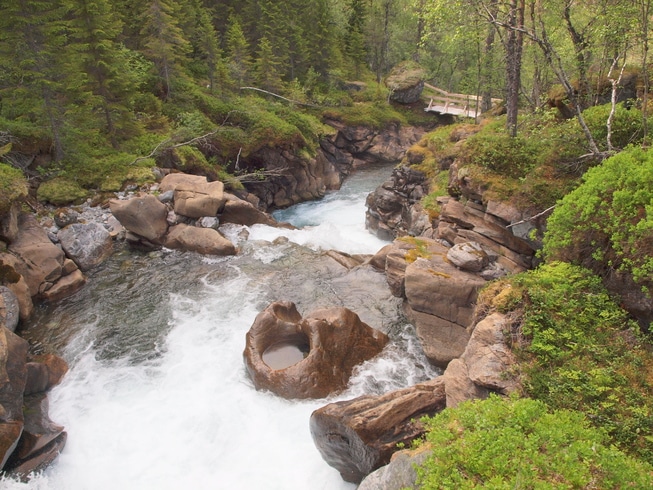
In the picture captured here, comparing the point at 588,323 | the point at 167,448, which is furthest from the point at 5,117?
the point at 588,323

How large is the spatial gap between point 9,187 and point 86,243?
10.5 ft

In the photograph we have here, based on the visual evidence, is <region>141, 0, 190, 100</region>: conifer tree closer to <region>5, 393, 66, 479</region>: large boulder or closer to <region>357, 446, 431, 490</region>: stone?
<region>5, 393, 66, 479</region>: large boulder

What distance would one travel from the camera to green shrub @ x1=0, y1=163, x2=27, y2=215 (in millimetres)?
13375

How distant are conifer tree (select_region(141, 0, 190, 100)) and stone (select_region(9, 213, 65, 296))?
16.4 metres

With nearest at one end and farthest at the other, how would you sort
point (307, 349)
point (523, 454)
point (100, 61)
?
point (523, 454)
point (307, 349)
point (100, 61)

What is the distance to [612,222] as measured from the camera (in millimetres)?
7980

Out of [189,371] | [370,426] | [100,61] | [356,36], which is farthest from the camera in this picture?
[356,36]

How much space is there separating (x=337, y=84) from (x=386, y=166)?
12720mm

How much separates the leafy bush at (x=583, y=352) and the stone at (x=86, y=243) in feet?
48.7

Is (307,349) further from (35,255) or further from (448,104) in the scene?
(448,104)

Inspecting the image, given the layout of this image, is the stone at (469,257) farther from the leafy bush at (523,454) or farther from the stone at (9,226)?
the stone at (9,226)

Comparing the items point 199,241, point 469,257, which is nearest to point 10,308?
point 199,241

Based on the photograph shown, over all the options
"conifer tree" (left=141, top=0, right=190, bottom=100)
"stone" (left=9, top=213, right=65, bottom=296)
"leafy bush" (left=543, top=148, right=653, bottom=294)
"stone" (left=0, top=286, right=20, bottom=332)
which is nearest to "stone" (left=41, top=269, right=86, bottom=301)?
"stone" (left=9, top=213, right=65, bottom=296)

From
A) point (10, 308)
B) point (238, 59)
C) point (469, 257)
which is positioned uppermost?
point (238, 59)
